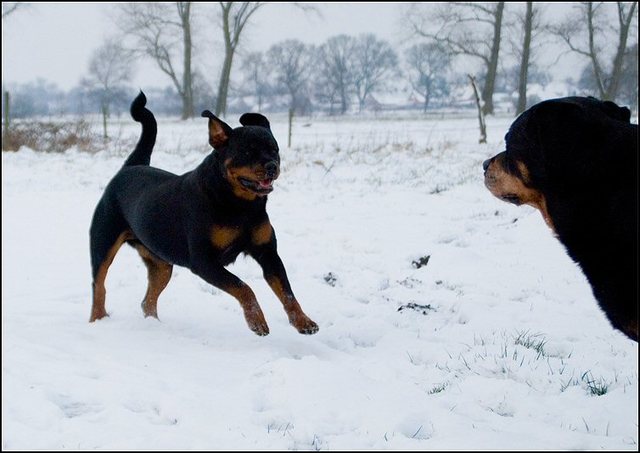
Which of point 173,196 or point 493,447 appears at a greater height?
point 173,196

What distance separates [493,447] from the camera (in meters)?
2.31

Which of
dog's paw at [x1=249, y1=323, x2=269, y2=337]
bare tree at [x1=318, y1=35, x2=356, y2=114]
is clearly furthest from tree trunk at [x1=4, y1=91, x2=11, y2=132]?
bare tree at [x1=318, y1=35, x2=356, y2=114]

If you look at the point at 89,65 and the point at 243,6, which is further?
the point at 89,65

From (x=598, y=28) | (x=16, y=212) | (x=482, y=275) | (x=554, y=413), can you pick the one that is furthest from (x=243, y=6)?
(x=554, y=413)

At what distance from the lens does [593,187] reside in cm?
267

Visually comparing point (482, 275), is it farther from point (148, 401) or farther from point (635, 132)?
point (148, 401)

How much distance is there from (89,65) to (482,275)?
6978 cm

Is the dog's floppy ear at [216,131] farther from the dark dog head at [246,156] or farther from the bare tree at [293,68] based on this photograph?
the bare tree at [293,68]

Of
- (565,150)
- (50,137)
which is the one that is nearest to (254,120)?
(565,150)

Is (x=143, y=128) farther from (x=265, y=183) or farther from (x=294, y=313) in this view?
(x=294, y=313)

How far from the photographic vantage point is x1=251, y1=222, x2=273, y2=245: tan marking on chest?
12.5 ft

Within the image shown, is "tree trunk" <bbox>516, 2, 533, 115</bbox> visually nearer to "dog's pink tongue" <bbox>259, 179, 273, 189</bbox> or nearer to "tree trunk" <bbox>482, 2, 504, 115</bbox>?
"tree trunk" <bbox>482, 2, 504, 115</bbox>

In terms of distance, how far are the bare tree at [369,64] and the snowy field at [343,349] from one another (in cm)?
6744

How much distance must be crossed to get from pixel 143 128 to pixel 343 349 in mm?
2380
